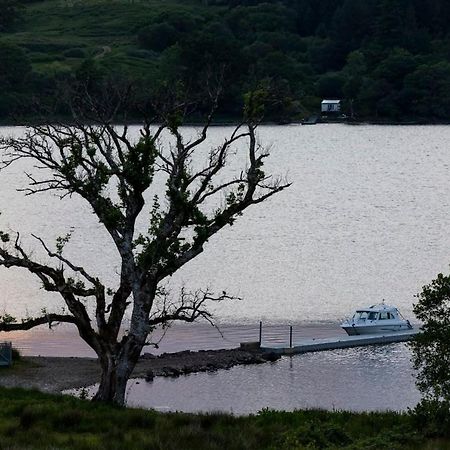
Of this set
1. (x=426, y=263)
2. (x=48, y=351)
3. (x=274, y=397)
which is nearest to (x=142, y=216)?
(x=426, y=263)

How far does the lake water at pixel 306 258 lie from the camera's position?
197ft

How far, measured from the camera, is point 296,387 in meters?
54.8

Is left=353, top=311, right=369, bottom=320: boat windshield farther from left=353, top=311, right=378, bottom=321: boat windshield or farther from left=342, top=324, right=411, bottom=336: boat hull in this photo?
left=342, top=324, right=411, bottom=336: boat hull

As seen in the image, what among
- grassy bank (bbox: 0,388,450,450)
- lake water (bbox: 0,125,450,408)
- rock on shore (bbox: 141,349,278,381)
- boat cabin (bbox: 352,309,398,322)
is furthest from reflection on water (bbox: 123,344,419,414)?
grassy bank (bbox: 0,388,450,450)

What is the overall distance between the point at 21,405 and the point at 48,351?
1093 inches

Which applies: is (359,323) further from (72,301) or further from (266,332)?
(72,301)

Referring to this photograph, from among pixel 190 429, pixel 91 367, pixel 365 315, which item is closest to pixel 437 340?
pixel 190 429

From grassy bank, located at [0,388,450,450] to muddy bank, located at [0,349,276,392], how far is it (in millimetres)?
16244

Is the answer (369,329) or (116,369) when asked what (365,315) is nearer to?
(369,329)

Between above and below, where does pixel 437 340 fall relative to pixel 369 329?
below

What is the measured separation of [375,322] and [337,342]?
435 cm

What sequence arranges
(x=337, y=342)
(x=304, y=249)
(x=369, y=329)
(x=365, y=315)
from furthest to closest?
(x=304, y=249) < (x=365, y=315) < (x=369, y=329) < (x=337, y=342)

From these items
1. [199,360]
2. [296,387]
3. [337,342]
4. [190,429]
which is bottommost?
[190,429]

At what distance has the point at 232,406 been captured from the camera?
5066 cm
